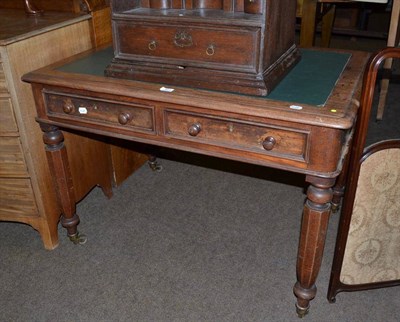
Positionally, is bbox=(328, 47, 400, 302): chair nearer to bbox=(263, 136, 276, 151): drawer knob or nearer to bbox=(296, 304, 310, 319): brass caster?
bbox=(296, 304, 310, 319): brass caster

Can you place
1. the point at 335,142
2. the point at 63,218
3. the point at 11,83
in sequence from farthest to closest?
1. the point at 63,218
2. the point at 11,83
3. the point at 335,142

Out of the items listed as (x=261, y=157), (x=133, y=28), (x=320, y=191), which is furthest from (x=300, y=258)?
(x=133, y=28)

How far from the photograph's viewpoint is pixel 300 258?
5.67 feet

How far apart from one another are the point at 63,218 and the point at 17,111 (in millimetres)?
601

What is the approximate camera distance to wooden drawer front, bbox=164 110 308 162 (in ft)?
4.90

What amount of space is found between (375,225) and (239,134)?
67 centimetres

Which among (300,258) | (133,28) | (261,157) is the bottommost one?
(300,258)

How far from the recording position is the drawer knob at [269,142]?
151cm

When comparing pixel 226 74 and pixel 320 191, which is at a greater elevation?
pixel 226 74

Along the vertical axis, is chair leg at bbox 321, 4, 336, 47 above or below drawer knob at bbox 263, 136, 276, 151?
below

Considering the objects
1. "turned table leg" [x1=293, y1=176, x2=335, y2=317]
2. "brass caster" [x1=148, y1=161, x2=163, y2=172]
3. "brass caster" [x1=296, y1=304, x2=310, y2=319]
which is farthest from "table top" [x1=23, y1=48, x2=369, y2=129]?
"brass caster" [x1=148, y1=161, x2=163, y2=172]

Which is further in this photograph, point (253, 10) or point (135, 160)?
point (135, 160)

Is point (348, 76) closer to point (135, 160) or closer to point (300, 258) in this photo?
point (300, 258)

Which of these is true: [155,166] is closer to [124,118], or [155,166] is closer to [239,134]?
[124,118]
